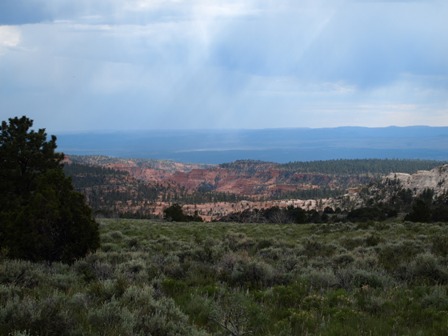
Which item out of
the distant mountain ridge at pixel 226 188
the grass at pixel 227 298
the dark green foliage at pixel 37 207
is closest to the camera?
the grass at pixel 227 298

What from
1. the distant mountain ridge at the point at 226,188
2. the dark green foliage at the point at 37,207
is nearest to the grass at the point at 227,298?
the dark green foliage at the point at 37,207

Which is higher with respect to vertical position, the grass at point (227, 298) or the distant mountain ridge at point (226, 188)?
the grass at point (227, 298)

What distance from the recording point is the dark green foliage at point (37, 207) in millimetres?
9820

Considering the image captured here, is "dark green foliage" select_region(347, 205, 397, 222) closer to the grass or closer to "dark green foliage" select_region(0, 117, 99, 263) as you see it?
the grass

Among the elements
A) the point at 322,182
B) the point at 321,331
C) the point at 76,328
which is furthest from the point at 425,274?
the point at 322,182

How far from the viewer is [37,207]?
985 cm

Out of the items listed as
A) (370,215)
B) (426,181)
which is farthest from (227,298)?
(426,181)

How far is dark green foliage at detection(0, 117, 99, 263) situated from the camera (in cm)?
982

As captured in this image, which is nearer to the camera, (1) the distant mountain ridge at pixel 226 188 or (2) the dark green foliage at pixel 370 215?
(2) the dark green foliage at pixel 370 215

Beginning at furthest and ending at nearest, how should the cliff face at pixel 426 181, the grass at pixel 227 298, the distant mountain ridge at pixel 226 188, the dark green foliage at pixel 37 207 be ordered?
the distant mountain ridge at pixel 226 188 < the cliff face at pixel 426 181 < the dark green foliage at pixel 37 207 < the grass at pixel 227 298

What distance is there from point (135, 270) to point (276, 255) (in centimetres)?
492

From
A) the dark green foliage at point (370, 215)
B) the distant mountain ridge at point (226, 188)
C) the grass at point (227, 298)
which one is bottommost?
the distant mountain ridge at point (226, 188)

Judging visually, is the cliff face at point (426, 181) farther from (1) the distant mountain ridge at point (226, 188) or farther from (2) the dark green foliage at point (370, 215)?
(2) the dark green foliage at point (370, 215)

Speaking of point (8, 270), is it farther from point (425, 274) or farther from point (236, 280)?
point (425, 274)
